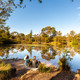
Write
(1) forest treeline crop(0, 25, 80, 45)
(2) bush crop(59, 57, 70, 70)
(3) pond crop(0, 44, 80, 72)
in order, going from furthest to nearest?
(1) forest treeline crop(0, 25, 80, 45) < (3) pond crop(0, 44, 80, 72) < (2) bush crop(59, 57, 70, 70)

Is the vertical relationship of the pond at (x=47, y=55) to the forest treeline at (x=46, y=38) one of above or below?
below

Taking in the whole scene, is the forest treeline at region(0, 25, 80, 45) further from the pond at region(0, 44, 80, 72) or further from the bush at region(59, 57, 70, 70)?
the bush at region(59, 57, 70, 70)

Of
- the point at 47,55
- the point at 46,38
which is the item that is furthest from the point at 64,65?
the point at 46,38

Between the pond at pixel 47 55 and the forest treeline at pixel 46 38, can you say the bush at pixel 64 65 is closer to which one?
the pond at pixel 47 55

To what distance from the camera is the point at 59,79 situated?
432 centimetres

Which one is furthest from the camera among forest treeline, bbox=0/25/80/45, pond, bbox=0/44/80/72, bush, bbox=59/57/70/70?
forest treeline, bbox=0/25/80/45

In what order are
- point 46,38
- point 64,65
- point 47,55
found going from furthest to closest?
1. point 46,38
2. point 47,55
3. point 64,65

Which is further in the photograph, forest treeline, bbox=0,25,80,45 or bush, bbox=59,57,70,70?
forest treeline, bbox=0,25,80,45

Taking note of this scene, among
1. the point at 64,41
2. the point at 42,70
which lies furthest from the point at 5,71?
the point at 64,41

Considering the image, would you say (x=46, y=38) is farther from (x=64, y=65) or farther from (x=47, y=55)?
(x=64, y=65)

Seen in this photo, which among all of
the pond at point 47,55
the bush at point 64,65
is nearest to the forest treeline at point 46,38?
the pond at point 47,55

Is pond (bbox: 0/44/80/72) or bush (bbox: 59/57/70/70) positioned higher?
bush (bbox: 59/57/70/70)

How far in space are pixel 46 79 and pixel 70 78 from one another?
1566mm

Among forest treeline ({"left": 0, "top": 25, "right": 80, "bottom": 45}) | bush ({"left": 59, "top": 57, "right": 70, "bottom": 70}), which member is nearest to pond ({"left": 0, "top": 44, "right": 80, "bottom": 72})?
bush ({"left": 59, "top": 57, "right": 70, "bottom": 70})
